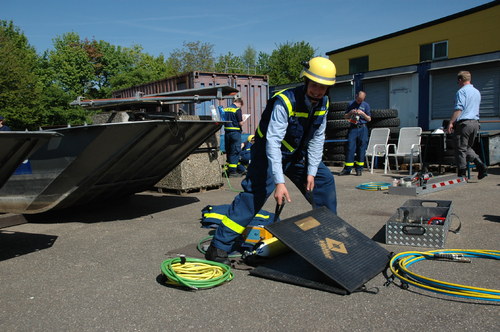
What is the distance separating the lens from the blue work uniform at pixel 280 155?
11.6ft

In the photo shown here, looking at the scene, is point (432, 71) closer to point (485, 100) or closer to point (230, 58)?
point (485, 100)

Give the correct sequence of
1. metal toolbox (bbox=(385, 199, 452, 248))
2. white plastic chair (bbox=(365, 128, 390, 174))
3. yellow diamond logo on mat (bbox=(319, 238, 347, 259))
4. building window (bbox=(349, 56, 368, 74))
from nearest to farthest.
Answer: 1. yellow diamond logo on mat (bbox=(319, 238, 347, 259))
2. metal toolbox (bbox=(385, 199, 452, 248))
3. white plastic chair (bbox=(365, 128, 390, 174))
4. building window (bbox=(349, 56, 368, 74))

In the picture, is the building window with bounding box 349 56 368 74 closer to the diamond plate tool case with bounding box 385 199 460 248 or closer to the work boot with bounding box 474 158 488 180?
the work boot with bounding box 474 158 488 180

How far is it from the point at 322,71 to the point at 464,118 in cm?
572

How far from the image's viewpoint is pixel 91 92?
176 ft

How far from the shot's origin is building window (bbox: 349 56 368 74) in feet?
77.8

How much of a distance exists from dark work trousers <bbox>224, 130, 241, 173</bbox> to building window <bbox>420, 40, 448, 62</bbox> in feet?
45.9

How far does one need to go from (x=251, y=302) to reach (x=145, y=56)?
6340 centimetres

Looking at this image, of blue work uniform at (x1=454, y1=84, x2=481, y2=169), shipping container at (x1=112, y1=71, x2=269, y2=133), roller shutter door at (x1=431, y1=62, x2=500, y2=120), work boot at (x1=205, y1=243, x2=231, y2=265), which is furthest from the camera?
shipping container at (x1=112, y1=71, x2=269, y2=133)

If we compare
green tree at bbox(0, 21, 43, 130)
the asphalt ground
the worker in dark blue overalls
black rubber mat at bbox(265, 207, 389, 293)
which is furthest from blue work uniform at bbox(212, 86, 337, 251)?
green tree at bbox(0, 21, 43, 130)

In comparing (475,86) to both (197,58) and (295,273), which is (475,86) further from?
(197,58)

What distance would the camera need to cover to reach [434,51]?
20266 millimetres

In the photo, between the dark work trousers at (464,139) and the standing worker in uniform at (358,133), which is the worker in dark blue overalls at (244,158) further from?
the dark work trousers at (464,139)

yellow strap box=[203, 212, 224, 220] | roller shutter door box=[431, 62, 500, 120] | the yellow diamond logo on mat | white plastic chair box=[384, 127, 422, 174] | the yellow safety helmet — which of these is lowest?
yellow strap box=[203, 212, 224, 220]
